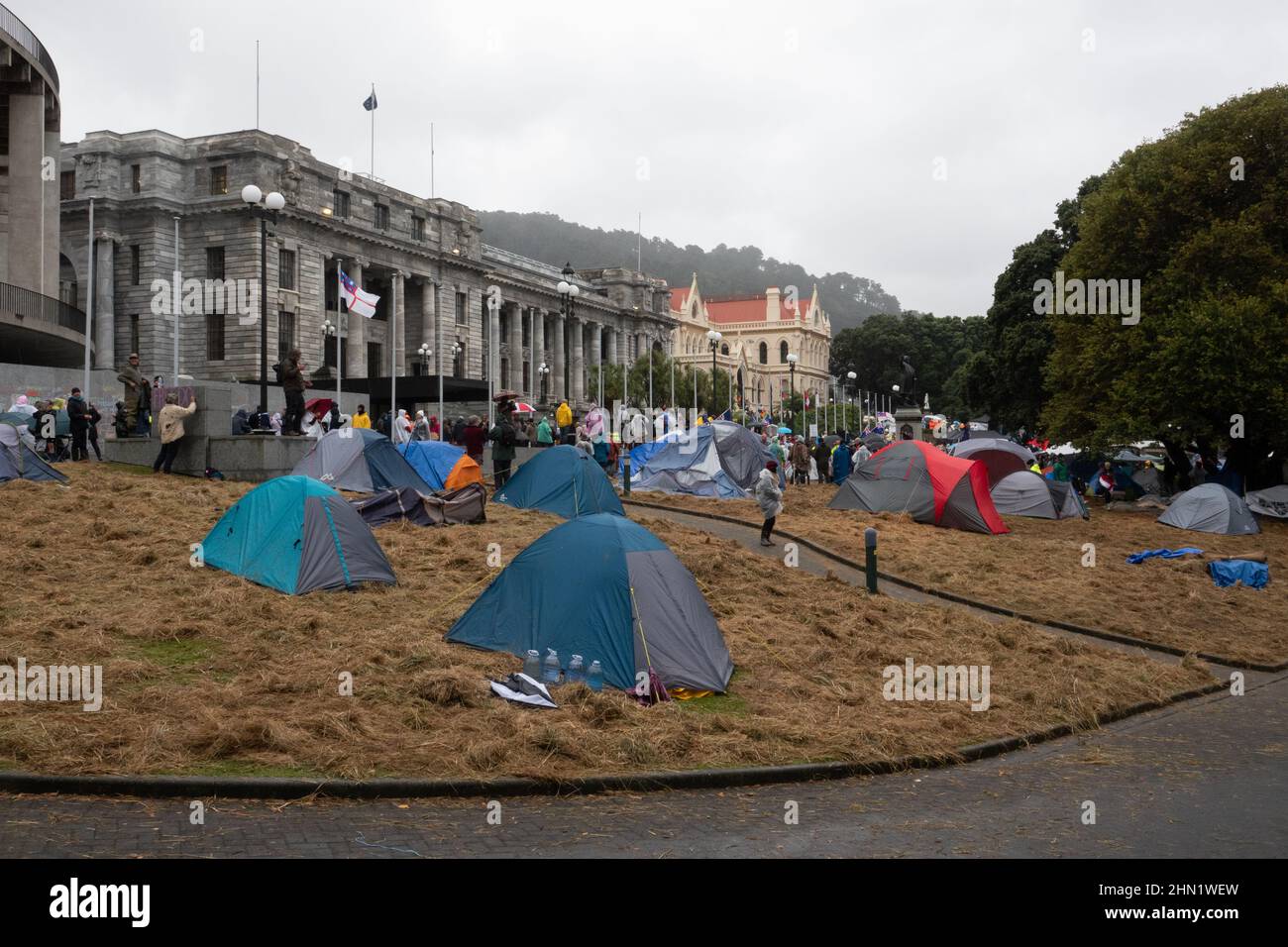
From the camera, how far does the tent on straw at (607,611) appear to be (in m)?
12.9

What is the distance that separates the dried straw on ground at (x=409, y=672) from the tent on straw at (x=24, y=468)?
1.32 meters

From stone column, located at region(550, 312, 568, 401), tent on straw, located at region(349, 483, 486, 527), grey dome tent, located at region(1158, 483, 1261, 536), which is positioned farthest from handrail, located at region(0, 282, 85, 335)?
stone column, located at region(550, 312, 568, 401)

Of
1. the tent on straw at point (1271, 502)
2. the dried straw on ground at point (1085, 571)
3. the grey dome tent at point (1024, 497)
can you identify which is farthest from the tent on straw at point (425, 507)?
the tent on straw at point (1271, 502)

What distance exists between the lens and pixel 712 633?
544 inches

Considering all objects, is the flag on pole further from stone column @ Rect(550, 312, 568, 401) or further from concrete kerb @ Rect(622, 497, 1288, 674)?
stone column @ Rect(550, 312, 568, 401)

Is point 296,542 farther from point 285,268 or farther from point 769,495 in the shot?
point 285,268

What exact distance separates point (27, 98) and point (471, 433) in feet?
93.8

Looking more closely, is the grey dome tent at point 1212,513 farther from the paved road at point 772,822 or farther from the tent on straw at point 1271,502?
the paved road at point 772,822

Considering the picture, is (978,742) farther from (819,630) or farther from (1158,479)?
(1158,479)

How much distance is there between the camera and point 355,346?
246 ft

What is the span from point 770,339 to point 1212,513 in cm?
12823

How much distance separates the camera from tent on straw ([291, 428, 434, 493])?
25.2 m

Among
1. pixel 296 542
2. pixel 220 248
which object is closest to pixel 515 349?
pixel 220 248
